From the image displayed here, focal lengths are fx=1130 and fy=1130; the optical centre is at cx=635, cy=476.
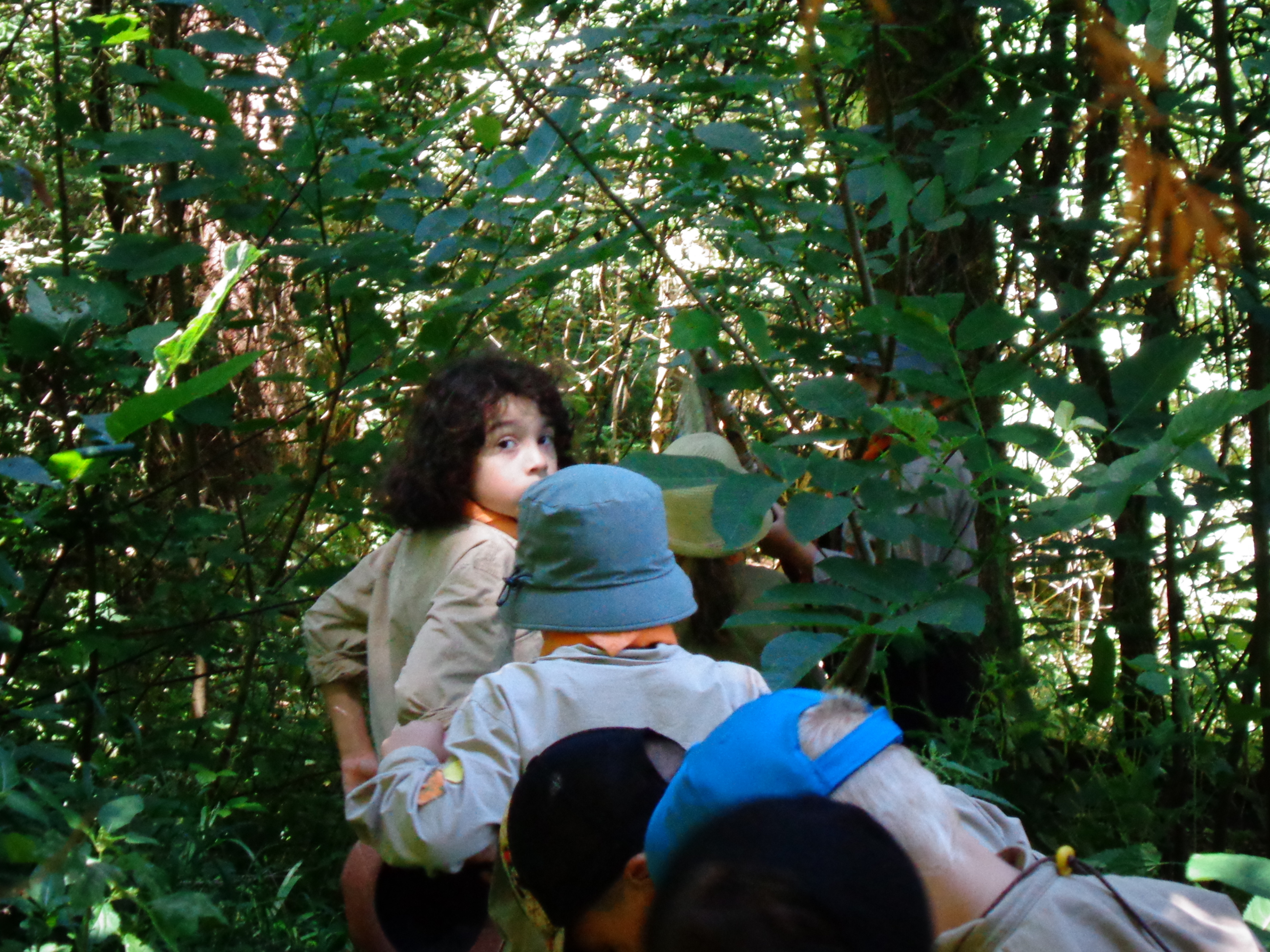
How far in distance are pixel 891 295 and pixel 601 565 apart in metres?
0.81

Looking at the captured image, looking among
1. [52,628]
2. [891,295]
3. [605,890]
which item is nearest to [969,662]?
[891,295]

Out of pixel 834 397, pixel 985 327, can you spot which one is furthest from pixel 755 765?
pixel 985 327

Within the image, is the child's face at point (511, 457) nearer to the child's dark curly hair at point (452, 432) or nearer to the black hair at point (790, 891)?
the child's dark curly hair at point (452, 432)

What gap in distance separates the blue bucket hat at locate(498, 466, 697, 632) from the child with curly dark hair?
26 centimetres

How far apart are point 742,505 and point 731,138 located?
2.80ft

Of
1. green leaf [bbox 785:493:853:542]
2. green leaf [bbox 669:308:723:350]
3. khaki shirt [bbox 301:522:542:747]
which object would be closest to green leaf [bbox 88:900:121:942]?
khaki shirt [bbox 301:522:542:747]

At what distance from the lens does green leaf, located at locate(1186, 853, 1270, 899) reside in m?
1.39

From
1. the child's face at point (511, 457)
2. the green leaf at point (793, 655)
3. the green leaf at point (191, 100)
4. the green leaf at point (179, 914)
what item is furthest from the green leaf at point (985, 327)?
the green leaf at point (191, 100)

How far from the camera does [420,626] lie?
2238 millimetres

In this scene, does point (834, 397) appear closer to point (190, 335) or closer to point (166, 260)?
point (190, 335)

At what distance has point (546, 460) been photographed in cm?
237

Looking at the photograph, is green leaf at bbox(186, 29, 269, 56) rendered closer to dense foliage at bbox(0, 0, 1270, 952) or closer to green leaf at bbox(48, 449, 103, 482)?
dense foliage at bbox(0, 0, 1270, 952)

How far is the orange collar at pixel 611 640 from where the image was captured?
68.2 inches

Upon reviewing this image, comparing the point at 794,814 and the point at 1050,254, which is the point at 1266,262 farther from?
the point at 794,814
